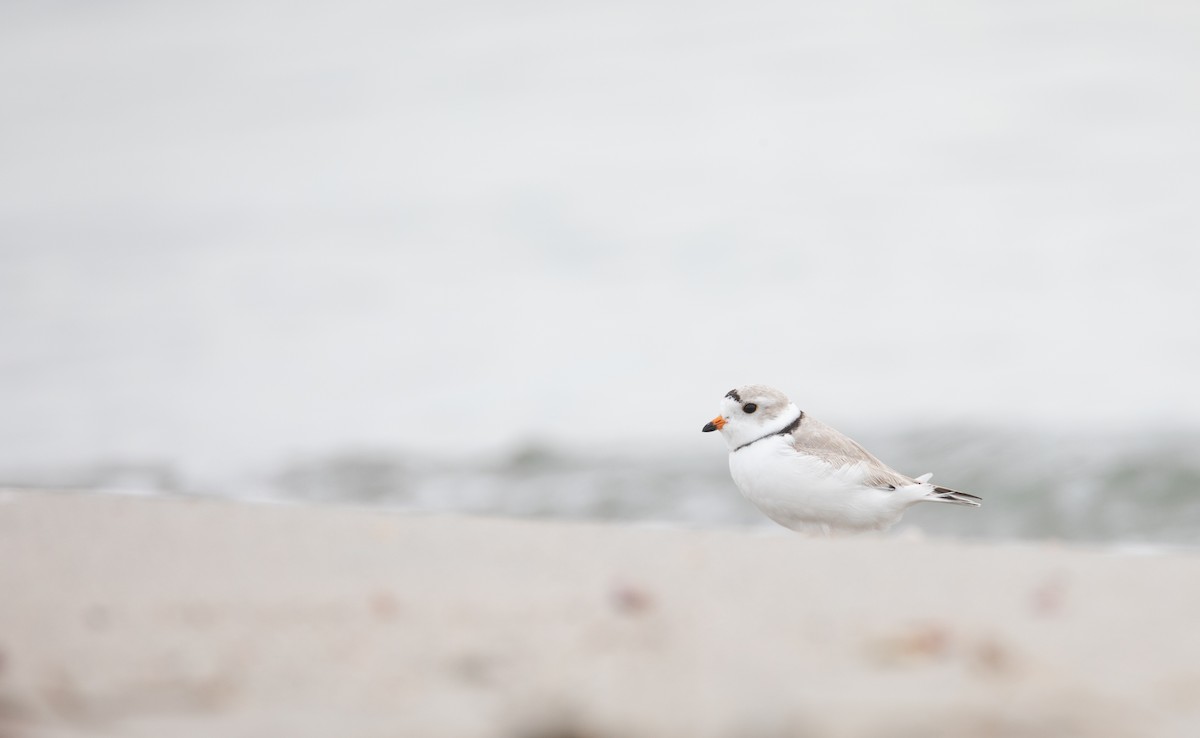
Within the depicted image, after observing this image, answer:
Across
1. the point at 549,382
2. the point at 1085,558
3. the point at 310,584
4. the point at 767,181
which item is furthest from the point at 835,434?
the point at 767,181

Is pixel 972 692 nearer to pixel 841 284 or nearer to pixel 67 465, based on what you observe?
pixel 67 465

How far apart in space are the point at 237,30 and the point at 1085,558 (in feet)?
59.3

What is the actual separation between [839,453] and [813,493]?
0.21 metres

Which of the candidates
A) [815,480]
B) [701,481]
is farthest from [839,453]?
[701,481]

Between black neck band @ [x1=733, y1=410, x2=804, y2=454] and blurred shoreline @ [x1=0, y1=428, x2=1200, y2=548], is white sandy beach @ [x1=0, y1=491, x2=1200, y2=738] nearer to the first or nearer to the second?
black neck band @ [x1=733, y1=410, x2=804, y2=454]

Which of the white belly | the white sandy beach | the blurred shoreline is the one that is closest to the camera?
the white sandy beach

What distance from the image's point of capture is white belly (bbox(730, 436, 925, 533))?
4879 mm

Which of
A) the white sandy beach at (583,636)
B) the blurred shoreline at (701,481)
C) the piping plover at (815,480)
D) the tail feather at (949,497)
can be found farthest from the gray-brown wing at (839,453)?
the blurred shoreline at (701,481)

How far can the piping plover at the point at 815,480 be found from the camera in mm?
4887

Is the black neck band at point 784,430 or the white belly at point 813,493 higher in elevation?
the black neck band at point 784,430

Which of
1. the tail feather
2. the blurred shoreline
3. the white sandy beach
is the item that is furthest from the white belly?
the blurred shoreline

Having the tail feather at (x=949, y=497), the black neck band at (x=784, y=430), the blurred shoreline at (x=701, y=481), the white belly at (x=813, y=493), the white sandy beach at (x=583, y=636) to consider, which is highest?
the blurred shoreline at (x=701, y=481)

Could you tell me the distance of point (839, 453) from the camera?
497 centimetres

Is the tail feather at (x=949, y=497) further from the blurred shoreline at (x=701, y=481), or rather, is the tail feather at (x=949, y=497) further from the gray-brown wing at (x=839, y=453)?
the blurred shoreline at (x=701, y=481)
